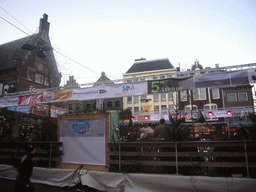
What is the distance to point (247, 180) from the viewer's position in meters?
3.77

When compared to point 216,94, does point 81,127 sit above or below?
below

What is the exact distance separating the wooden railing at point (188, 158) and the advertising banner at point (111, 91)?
4287 millimetres

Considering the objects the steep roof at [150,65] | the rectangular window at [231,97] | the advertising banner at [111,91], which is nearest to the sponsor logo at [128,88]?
the advertising banner at [111,91]

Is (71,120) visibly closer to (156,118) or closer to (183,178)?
(183,178)

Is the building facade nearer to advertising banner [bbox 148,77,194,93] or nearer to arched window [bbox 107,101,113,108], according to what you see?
advertising banner [bbox 148,77,194,93]

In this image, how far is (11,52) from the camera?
82.2 feet

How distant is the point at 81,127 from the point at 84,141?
486 mm

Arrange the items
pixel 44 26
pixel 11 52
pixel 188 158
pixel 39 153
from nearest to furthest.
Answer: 1. pixel 188 158
2. pixel 39 153
3. pixel 11 52
4. pixel 44 26

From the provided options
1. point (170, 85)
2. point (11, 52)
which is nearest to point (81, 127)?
point (170, 85)

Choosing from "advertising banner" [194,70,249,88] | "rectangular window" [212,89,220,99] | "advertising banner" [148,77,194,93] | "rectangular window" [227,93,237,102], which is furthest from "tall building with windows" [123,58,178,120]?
"advertising banner" [194,70,249,88]

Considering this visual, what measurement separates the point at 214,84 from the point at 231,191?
17.4ft

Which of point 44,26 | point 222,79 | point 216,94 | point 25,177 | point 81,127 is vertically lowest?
point 25,177

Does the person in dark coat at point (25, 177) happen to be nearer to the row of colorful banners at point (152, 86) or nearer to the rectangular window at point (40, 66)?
the row of colorful banners at point (152, 86)

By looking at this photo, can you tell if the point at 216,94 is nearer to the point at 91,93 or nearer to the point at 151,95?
A: the point at 151,95
